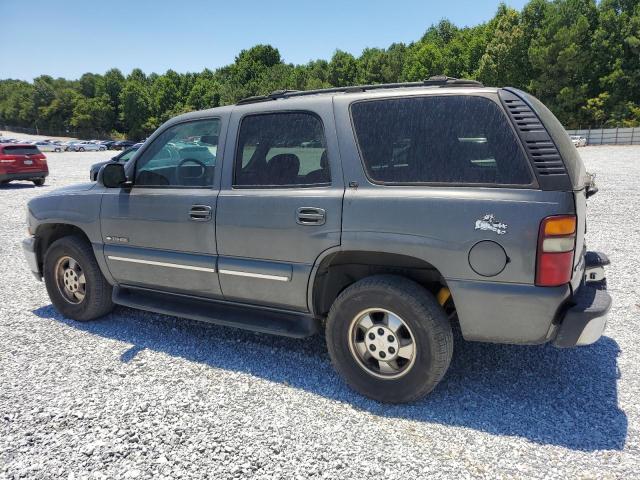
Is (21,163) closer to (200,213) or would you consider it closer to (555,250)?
(200,213)

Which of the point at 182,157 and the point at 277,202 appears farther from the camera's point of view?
the point at 182,157

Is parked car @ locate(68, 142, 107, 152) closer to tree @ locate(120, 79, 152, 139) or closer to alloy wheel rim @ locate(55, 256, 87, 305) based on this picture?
tree @ locate(120, 79, 152, 139)

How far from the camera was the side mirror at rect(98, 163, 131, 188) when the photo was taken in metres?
3.91

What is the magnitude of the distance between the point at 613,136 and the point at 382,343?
49.1 m

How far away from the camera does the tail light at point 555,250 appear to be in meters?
2.59

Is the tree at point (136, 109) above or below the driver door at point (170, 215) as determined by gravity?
above

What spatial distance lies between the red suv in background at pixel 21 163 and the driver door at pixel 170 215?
15.2 meters

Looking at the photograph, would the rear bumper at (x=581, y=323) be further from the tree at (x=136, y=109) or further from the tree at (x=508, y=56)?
the tree at (x=136, y=109)

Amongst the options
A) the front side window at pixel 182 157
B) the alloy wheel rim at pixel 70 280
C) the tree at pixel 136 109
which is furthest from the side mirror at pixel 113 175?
the tree at pixel 136 109

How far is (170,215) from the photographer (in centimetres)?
378

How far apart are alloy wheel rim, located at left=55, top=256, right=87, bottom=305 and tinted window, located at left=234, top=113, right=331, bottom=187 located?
2.02m

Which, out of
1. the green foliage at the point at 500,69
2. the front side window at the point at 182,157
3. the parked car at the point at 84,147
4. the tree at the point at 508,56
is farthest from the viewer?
the parked car at the point at 84,147

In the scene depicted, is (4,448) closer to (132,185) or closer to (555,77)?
(132,185)

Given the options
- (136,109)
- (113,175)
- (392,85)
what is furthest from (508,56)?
(136,109)
